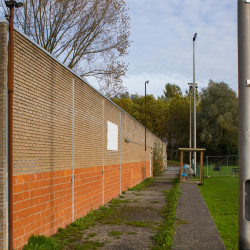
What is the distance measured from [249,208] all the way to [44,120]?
4.36 meters

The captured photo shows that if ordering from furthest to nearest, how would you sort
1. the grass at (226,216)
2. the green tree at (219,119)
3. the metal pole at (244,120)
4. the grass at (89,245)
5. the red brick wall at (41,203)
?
the green tree at (219,119)
the grass at (226,216)
the grass at (89,245)
the red brick wall at (41,203)
the metal pole at (244,120)

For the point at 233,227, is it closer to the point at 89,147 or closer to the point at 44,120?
the point at 89,147

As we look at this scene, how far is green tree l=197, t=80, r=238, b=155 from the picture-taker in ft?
153

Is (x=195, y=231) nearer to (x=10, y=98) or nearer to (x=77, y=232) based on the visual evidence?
(x=77, y=232)

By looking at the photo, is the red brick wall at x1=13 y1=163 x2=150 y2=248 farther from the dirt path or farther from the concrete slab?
the concrete slab

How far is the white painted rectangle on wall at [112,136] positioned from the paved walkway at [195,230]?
4028mm

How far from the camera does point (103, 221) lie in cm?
851

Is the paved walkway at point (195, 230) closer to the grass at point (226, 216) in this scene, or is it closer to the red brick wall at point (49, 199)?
the grass at point (226, 216)

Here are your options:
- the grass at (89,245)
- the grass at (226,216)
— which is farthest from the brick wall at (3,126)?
the grass at (226,216)

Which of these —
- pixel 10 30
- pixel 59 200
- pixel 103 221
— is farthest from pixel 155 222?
pixel 10 30

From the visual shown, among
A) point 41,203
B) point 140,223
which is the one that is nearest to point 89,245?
point 41,203

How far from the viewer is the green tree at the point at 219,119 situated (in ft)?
153

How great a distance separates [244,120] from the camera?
13.5 ft

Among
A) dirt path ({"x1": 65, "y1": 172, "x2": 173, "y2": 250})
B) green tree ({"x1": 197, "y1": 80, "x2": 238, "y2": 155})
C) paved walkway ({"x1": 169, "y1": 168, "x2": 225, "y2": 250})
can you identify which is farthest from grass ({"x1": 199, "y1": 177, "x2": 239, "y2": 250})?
green tree ({"x1": 197, "y1": 80, "x2": 238, "y2": 155})
